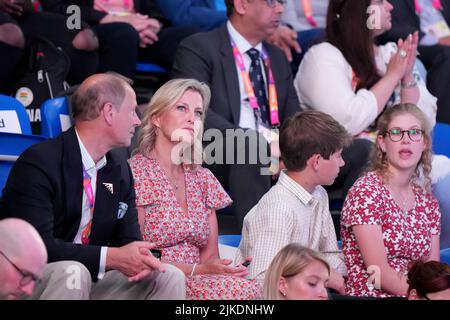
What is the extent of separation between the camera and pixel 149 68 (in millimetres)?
5859

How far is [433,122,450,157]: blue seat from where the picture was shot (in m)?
5.36

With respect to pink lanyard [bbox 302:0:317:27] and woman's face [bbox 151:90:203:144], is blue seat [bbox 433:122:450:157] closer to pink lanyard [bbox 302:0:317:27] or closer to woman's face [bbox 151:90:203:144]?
pink lanyard [bbox 302:0:317:27]

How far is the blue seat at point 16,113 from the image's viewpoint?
4.47 m

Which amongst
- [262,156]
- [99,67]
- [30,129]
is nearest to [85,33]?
[99,67]

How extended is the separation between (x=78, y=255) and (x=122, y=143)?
0.48 metres

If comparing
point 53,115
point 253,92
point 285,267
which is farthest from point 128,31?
point 285,267

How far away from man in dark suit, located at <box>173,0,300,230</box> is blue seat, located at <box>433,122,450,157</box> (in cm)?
73

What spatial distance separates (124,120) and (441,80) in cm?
279

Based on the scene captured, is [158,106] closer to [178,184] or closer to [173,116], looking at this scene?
[173,116]

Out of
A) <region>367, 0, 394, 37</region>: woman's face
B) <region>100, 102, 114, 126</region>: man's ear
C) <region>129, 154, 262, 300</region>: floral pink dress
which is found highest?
<region>367, 0, 394, 37</region>: woman's face

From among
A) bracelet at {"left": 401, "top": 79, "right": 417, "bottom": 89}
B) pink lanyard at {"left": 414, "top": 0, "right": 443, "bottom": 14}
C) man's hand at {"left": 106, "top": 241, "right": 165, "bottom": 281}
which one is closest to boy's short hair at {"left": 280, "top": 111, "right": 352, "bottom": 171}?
man's hand at {"left": 106, "top": 241, "right": 165, "bottom": 281}

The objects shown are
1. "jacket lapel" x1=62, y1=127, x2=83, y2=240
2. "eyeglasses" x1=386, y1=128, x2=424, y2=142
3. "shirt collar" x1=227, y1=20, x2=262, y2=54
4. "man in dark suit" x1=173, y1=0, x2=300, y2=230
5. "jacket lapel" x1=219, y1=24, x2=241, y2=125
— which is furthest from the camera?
"shirt collar" x1=227, y1=20, x2=262, y2=54

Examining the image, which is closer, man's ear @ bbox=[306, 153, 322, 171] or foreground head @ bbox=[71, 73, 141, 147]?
foreground head @ bbox=[71, 73, 141, 147]

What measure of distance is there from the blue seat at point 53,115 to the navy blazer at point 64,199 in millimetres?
852
